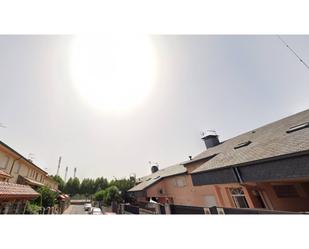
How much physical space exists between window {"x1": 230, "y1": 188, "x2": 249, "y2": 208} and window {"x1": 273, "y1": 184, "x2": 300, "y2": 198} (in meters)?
1.84

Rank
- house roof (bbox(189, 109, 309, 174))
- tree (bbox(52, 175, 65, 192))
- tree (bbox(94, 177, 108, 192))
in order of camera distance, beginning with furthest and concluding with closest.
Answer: tree (bbox(94, 177, 108, 192)) < tree (bbox(52, 175, 65, 192)) < house roof (bbox(189, 109, 309, 174))

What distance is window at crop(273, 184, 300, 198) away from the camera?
8.13 metres

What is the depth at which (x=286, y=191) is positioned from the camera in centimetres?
834

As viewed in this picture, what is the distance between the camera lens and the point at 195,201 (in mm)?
14531

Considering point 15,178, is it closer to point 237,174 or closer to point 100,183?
point 237,174

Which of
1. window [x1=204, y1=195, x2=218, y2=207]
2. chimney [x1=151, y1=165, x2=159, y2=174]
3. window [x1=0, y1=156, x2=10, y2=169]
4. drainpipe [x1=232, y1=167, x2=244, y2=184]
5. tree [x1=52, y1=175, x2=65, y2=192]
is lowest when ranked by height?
window [x1=204, y1=195, x2=218, y2=207]

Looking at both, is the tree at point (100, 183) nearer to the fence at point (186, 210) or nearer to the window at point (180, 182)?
the window at point (180, 182)

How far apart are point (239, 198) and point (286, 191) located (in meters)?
2.60

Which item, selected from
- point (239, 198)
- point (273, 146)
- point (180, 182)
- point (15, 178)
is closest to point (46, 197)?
point (15, 178)

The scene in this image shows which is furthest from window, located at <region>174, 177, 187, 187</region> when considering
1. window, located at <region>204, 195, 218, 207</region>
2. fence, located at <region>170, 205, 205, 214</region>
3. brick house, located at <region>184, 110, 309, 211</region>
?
fence, located at <region>170, 205, 205, 214</region>

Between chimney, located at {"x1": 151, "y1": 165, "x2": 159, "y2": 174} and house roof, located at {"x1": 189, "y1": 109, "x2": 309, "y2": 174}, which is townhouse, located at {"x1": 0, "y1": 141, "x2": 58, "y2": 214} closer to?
house roof, located at {"x1": 189, "y1": 109, "x2": 309, "y2": 174}
